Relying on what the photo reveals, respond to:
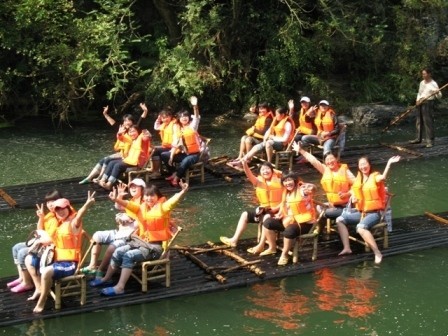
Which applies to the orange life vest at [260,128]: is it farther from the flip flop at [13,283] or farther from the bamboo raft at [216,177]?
the flip flop at [13,283]

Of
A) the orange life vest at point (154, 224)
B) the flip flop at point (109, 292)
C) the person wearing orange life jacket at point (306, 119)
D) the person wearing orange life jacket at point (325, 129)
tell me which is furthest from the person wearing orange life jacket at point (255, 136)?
the flip flop at point (109, 292)

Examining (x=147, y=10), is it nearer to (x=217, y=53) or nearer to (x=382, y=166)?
(x=217, y=53)

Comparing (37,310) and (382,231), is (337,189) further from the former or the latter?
(37,310)

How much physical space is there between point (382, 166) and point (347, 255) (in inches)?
217

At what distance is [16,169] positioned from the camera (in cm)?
1567

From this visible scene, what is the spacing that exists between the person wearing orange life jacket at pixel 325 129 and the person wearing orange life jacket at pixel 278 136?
0.57m

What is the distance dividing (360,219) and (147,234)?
2.81 m

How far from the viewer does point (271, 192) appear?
10.2m

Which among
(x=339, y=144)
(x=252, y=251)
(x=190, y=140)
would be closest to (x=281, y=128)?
(x=339, y=144)

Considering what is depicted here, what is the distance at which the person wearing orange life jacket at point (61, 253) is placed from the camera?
8.39 metres

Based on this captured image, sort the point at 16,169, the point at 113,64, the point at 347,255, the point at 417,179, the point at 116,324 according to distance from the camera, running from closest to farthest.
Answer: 1. the point at 116,324
2. the point at 347,255
3. the point at 417,179
4. the point at 16,169
5. the point at 113,64

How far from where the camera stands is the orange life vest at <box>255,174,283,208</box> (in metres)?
10.2

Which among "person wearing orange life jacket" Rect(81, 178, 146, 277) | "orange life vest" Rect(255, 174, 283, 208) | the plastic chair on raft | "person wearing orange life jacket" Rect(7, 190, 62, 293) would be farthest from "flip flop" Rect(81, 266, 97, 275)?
the plastic chair on raft

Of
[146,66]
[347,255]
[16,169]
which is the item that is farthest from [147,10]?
[347,255]
